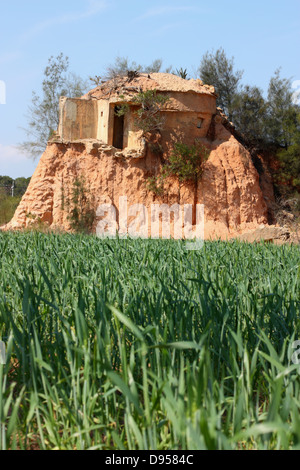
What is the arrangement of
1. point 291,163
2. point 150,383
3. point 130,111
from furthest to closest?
point 291,163 < point 130,111 < point 150,383

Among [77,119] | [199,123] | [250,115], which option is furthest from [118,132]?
[250,115]

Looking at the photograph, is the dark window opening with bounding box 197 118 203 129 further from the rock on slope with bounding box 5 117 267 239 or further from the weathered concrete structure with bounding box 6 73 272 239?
the rock on slope with bounding box 5 117 267 239

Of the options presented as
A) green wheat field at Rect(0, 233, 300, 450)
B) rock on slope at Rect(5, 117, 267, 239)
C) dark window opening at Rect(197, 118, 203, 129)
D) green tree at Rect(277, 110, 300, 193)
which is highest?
dark window opening at Rect(197, 118, 203, 129)

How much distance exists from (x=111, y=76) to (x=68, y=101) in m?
2.82

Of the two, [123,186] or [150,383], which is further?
[123,186]

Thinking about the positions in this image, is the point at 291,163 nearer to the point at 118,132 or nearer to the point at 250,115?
the point at 250,115

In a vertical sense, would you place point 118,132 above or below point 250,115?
below

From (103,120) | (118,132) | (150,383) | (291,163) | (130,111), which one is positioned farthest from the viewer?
(291,163)

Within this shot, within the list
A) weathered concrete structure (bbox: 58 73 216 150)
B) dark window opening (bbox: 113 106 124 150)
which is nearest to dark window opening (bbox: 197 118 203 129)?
weathered concrete structure (bbox: 58 73 216 150)

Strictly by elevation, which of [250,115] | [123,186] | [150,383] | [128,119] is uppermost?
[250,115]

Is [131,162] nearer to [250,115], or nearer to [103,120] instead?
[103,120]

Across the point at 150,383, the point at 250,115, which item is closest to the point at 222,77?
the point at 250,115

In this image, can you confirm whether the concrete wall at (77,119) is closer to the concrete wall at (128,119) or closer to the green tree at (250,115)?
the concrete wall at (128,119)

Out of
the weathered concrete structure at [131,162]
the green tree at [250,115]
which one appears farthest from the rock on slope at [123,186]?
the green tree at [250,115]
